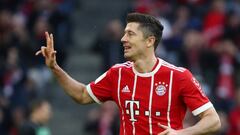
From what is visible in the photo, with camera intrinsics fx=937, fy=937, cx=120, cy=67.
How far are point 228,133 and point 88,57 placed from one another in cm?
389

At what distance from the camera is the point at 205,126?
7.98 meters

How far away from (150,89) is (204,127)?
622 millimetres

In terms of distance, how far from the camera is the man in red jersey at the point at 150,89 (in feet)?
26.7

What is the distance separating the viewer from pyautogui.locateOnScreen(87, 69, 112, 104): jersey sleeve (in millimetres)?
8575

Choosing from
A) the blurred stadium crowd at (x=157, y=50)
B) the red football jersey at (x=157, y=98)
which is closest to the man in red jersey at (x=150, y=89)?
the red football jersey at (x=157, y=98)

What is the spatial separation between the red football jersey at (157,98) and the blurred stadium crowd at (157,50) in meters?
6.05

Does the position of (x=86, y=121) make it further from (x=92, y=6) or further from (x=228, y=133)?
(x=92, y=6)

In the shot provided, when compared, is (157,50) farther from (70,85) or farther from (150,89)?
(150,89)

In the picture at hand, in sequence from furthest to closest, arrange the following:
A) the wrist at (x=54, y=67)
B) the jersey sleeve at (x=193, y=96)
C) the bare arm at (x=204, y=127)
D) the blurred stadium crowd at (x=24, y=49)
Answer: the blurred stadium crowd at (x=24, y=49), the wrist at (x=54, y=67), the jersey sleeve at (x=193, y=96), the bare arm at (x=204, y=127)

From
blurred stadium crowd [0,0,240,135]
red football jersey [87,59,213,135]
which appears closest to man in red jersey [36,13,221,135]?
red football jersey [87,59,213,135]

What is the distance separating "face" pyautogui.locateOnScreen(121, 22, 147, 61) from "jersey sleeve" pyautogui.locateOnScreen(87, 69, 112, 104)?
41 centimetres

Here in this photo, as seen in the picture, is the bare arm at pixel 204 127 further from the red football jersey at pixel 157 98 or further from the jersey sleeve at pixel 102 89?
the jersey sleeve at pixel 102 89

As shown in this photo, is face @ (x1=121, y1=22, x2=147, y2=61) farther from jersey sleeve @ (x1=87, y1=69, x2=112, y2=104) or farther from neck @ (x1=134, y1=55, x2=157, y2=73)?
jersey sleeve @ (x1=87, y1=69, x2=112, y2=104)

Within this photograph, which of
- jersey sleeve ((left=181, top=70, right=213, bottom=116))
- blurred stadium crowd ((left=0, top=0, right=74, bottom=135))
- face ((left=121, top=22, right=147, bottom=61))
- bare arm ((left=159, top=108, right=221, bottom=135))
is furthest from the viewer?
blurred stadium crowd ((left=0, top=0, right=74, bottom=135))
